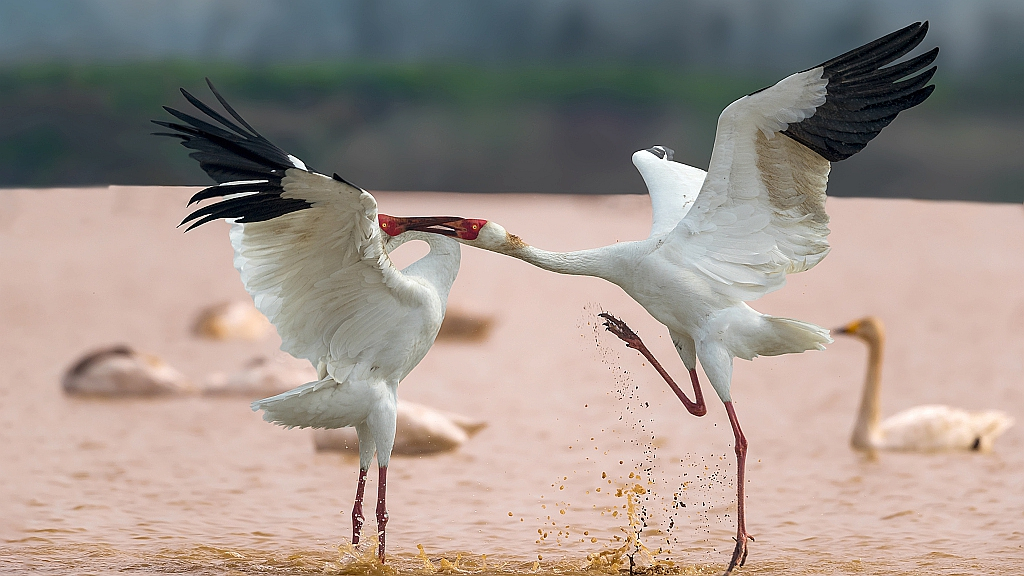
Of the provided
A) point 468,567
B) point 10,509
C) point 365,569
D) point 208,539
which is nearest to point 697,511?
point 468,567

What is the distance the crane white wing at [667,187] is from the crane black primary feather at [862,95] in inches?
34.6

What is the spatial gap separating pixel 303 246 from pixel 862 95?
221 centimetres

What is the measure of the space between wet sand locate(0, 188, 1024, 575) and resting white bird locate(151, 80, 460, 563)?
0.72 metres

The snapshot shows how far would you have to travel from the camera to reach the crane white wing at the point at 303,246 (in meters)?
4.04

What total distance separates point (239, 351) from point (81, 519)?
5.71 m

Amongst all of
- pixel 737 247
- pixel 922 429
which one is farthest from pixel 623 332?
pixel 922 429

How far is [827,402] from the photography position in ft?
32.4

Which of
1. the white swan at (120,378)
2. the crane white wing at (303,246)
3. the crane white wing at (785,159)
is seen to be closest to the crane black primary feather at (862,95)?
the crane white wing at (785,159)

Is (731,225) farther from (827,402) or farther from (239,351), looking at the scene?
(239,351)

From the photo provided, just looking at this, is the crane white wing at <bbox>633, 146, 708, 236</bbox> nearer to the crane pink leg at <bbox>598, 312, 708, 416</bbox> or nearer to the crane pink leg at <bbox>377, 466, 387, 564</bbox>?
the crane pink leg at <bbox>598, 312, 708, 416</bbox>

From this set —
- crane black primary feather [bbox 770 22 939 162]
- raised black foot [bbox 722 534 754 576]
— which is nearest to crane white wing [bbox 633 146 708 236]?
crane black primary feather [bbox 770 22 939 162]

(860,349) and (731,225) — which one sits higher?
(860,349)

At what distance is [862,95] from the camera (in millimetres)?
4340

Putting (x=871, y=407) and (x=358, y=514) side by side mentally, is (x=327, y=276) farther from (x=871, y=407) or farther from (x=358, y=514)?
(x=871, y=407)
